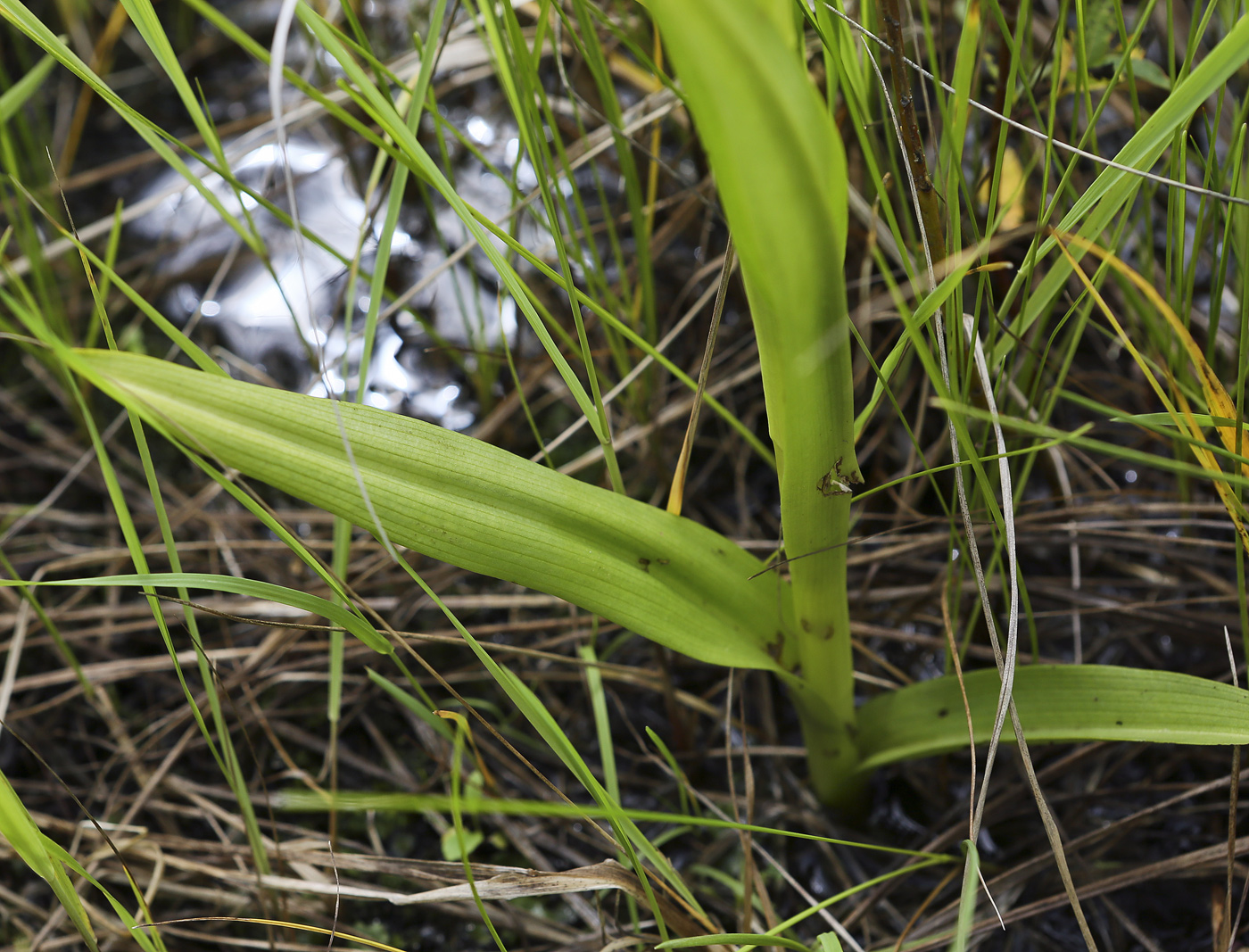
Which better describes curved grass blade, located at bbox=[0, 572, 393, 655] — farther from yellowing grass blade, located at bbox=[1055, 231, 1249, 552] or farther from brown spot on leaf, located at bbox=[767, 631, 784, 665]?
yellowing grass blade, located at bbox=[1055, 231, 1249, 552]

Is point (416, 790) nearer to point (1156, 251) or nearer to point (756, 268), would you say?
point (756, 268)

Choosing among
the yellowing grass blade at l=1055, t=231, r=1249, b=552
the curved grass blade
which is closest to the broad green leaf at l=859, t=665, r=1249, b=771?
the yellowing grass blade at l=1055, t=231, r=1249, b=552

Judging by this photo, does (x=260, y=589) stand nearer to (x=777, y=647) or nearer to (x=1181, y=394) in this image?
(x=777, y=647)

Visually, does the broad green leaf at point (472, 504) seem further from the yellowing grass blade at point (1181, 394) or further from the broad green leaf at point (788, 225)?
the yellowing grass blade at point (1181, 394)

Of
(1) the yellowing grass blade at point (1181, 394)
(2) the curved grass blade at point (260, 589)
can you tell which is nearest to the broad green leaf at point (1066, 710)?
(1) the yellowing grass blade at point (1181, 394)

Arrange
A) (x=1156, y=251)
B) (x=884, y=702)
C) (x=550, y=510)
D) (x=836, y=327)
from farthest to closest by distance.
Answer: (x=1156, y=251)
(x=884, y=702)
(x=550, y=510)
(x=836, y=327)

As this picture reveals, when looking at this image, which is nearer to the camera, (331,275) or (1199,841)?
(1199,841)

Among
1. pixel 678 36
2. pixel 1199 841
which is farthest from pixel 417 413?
pixel 1199 841

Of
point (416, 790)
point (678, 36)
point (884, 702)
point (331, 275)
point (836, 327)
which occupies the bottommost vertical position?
point (416, 790)
